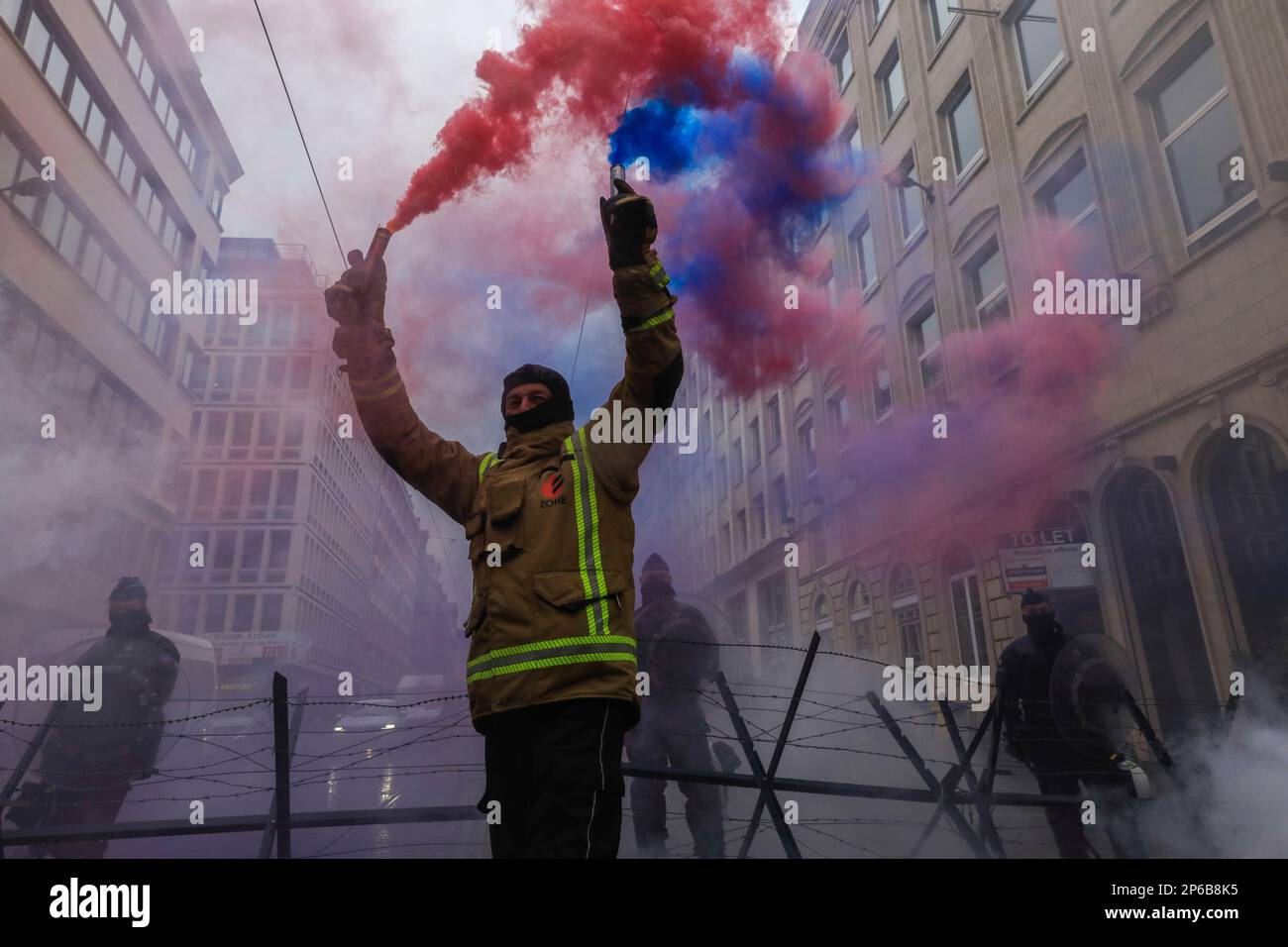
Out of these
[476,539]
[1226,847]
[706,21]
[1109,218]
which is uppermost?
[706,21]

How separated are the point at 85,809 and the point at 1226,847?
656 centimetres

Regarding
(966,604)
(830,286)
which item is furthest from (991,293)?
(830,286)

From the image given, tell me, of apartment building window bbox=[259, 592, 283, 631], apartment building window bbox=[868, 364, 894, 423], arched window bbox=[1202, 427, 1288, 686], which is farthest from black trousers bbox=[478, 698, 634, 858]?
apartment building window bbox=[259, 592, 283, 631]

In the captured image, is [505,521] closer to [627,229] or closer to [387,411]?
[387,411]

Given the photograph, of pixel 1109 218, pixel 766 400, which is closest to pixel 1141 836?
pixel 1109 218

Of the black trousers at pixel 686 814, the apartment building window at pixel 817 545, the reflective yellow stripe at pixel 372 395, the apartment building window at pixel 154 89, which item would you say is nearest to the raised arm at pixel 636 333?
the reflective yellow stripe at pixel 372 395

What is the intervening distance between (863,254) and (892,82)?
3464mm

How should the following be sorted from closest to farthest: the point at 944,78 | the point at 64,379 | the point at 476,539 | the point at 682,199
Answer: the point at 476,539
the point at 682,199
the point at 944,78
the point at 64,379

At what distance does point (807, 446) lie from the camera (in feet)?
65.9

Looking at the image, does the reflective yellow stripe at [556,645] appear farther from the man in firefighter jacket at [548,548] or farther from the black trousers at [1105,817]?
the black trousers at [1105,817]

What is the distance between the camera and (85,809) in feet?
15.8

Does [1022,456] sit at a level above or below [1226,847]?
above

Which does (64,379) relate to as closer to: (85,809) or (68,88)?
(68,88)

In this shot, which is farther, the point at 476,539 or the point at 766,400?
the point at 766,400
